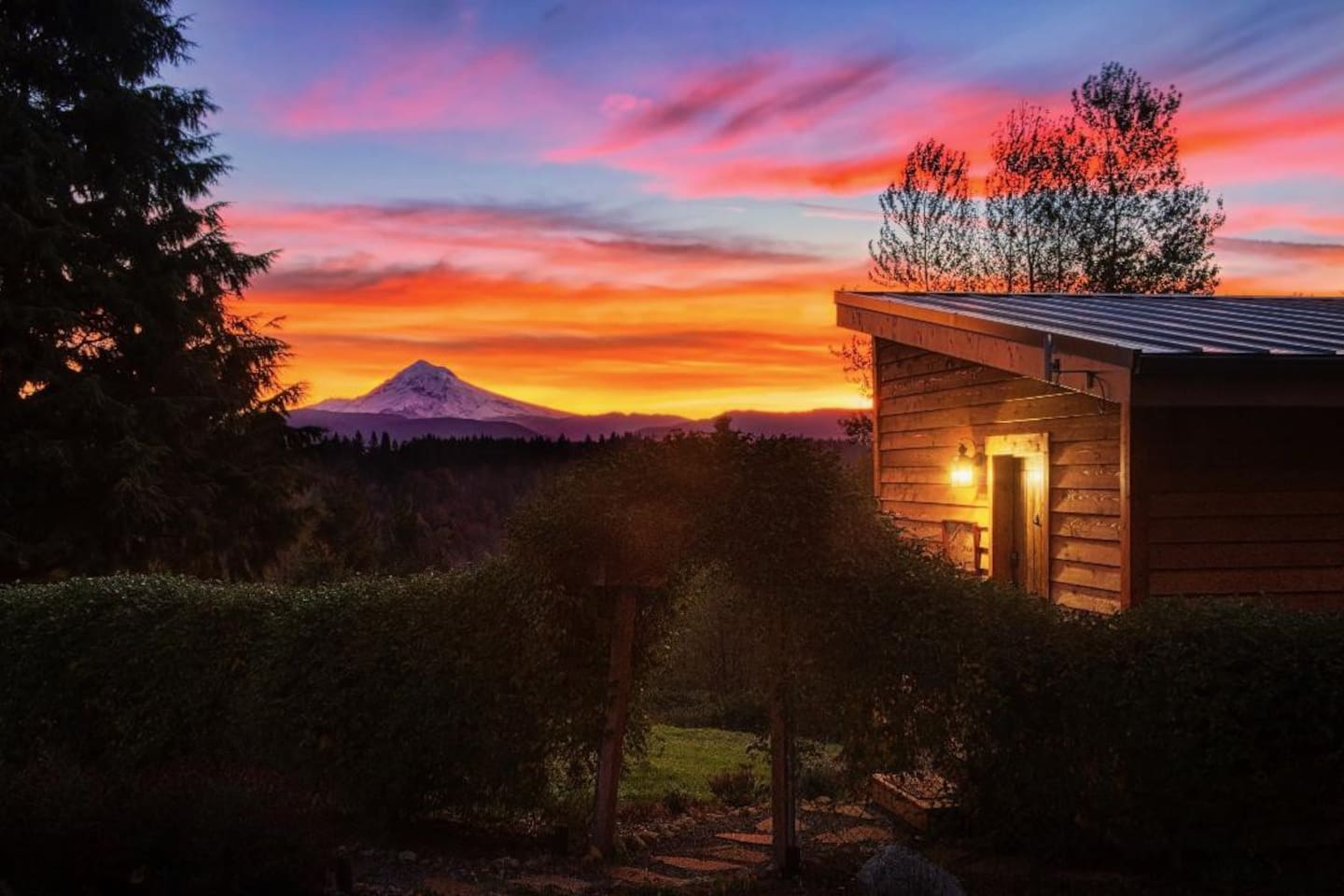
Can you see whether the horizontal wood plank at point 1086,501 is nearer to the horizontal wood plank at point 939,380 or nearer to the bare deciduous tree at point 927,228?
the horizontal wood plank at point 939,380

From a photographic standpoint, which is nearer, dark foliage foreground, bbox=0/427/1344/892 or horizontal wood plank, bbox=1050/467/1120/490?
dark foliage foreground, bbox=0/427/1344/892

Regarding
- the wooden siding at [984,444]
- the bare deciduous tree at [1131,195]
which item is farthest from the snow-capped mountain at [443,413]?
the wooden siding at [984,444]

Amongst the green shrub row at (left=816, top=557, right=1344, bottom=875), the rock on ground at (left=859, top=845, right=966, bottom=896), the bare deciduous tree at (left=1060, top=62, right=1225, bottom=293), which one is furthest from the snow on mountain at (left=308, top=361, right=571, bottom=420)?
the rock on ground at (left=859, top=845, right=966, bottom=896)

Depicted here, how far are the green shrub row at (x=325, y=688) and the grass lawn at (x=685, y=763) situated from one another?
4.35 ft

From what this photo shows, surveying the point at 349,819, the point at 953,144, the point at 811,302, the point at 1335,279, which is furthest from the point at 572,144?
the point at 1335,279

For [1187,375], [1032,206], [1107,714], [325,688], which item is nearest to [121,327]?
[325,688]

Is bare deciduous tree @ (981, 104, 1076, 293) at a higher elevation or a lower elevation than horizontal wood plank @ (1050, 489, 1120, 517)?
higher

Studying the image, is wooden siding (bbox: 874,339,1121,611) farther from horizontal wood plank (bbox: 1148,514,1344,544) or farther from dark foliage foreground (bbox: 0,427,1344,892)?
dark foliage foreground (bbox: 0,427,1344,892)

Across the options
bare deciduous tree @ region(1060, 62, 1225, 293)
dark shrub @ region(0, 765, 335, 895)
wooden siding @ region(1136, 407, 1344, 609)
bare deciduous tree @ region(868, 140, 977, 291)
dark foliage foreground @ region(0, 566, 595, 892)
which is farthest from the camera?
bare deciduous tree @ region(1060, 62, 1225, 293)

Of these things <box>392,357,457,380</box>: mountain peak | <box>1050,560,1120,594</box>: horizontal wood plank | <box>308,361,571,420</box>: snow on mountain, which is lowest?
<box>1050,560,1120,594</box>: horizontal wood plank

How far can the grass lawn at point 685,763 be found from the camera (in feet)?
30.7

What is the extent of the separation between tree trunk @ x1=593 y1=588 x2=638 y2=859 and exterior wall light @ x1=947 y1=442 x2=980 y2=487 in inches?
172

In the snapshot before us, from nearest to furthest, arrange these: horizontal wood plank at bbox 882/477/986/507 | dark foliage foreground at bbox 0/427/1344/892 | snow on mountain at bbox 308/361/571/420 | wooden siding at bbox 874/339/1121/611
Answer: dark foliage foreground at bbox 0/427/1344/892 < wooden siding at bbox 874/339/1121/611 < horizontal wood plank at bbox 882/477/986/507 < snow on mountain at bbox 308/361/571/420

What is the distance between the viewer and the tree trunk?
7008 millimetres
